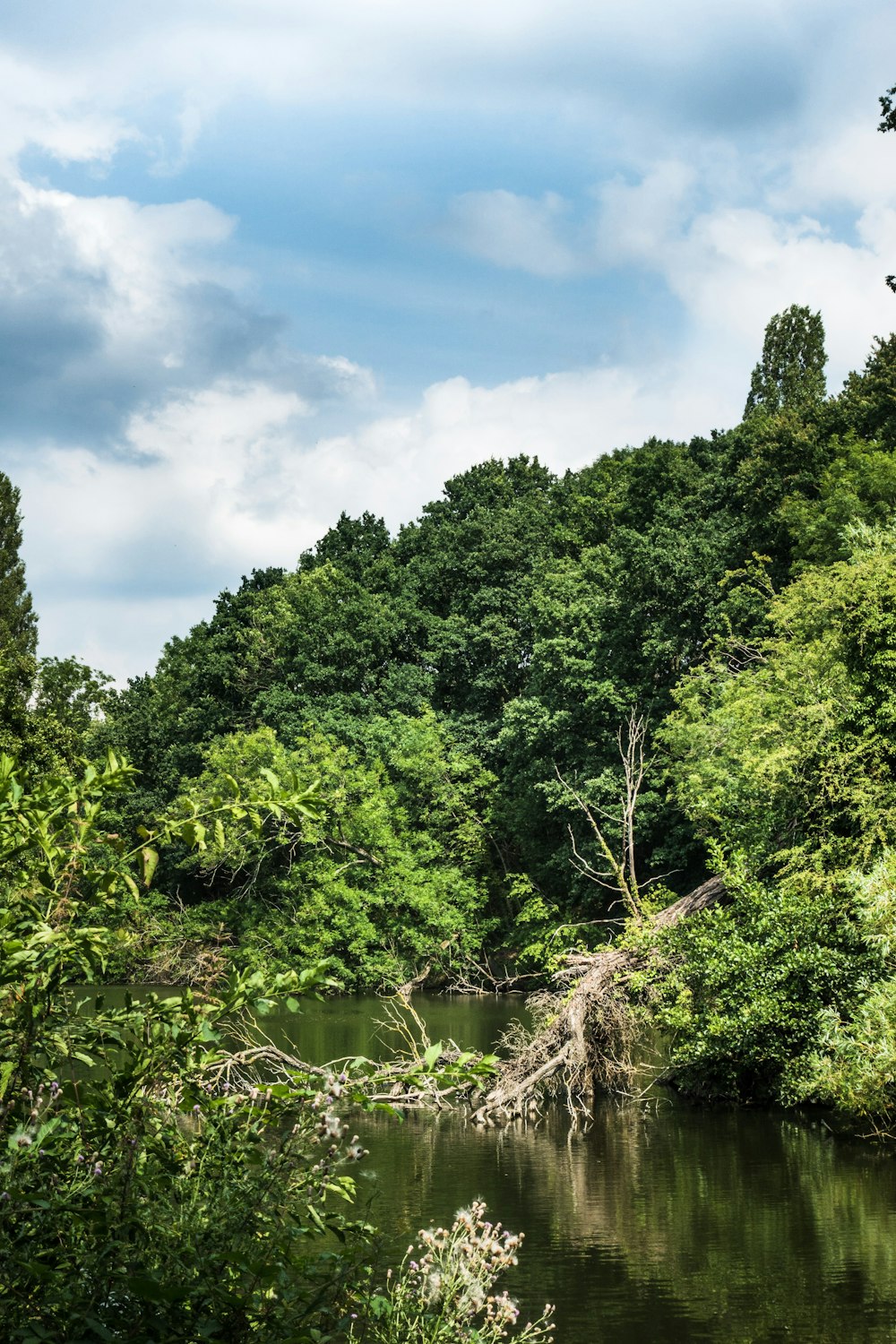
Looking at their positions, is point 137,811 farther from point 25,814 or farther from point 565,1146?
point 25,814

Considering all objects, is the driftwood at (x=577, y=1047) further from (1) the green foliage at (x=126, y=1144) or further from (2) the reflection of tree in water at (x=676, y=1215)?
(1) the green foliage at (x=126, y=1144)

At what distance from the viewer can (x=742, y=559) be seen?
131 ft

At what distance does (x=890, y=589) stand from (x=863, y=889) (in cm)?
490

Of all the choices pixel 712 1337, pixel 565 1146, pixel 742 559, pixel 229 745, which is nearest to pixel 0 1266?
pixel 712 1337

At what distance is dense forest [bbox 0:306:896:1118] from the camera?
20.5m

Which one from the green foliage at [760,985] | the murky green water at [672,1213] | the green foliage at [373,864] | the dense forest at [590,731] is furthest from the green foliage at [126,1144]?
the green foliage at [373,864]

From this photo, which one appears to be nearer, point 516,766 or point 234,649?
point 516,766

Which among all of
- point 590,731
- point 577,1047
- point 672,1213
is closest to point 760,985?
point 577,1047

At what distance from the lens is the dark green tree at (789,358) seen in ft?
189

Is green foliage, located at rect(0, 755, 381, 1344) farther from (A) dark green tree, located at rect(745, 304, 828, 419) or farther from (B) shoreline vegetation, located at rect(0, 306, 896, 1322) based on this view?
(A) dark green tree, located at rect(745, 304, 828, 419)

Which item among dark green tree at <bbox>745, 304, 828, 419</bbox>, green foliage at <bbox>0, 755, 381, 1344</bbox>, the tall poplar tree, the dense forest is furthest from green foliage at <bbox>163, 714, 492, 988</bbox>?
green foliage at <bbox>0, 755, 381, 1344</bbox>

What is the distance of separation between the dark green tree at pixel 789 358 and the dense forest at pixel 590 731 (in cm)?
12

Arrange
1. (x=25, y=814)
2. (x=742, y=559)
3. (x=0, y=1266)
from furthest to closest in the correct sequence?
(x=742, y=559)
(x=25, y=814)
(x=0, y=1266)

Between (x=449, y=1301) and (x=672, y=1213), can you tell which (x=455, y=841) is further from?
(x=449, y=1301)
